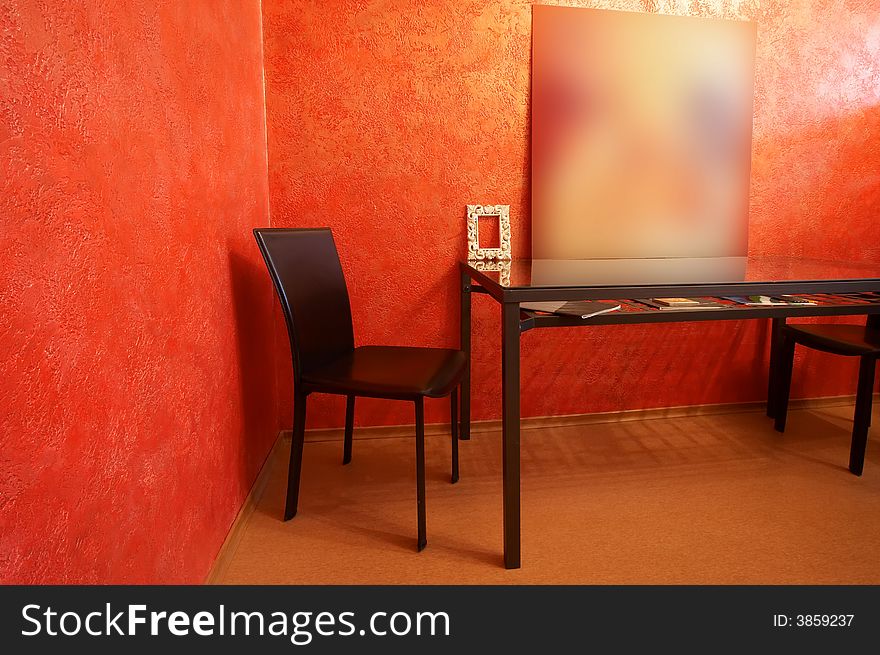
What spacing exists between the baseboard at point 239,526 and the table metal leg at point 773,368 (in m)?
2.24

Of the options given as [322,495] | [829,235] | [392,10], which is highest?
[392,10]

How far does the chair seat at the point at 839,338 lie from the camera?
2.10 m

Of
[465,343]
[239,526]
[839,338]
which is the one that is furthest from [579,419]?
[239,526]

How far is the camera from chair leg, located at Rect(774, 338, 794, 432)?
2.51 meters

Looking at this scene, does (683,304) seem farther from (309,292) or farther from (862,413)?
(309,292)

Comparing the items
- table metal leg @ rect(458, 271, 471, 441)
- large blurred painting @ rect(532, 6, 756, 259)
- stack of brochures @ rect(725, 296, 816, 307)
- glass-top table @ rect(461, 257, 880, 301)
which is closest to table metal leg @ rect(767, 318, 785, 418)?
large blurred painting @ rect(532, 6, 756, 259)

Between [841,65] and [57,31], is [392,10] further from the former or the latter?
[841,65]

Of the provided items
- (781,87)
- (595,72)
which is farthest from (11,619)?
(781,87)

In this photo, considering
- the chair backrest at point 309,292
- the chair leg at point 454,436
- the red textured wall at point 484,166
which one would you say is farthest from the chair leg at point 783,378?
the chair backrest at point 309,292

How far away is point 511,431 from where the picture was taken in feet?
5.17

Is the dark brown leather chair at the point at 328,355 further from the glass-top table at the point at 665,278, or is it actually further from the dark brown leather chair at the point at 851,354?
the dark brown leather chair at the point at 851,354

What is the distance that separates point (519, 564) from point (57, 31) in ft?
4.94

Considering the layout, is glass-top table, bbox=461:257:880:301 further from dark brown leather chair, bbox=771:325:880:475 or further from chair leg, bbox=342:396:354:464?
chair leg, bbox=342:396:354:464

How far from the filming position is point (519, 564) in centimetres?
159
